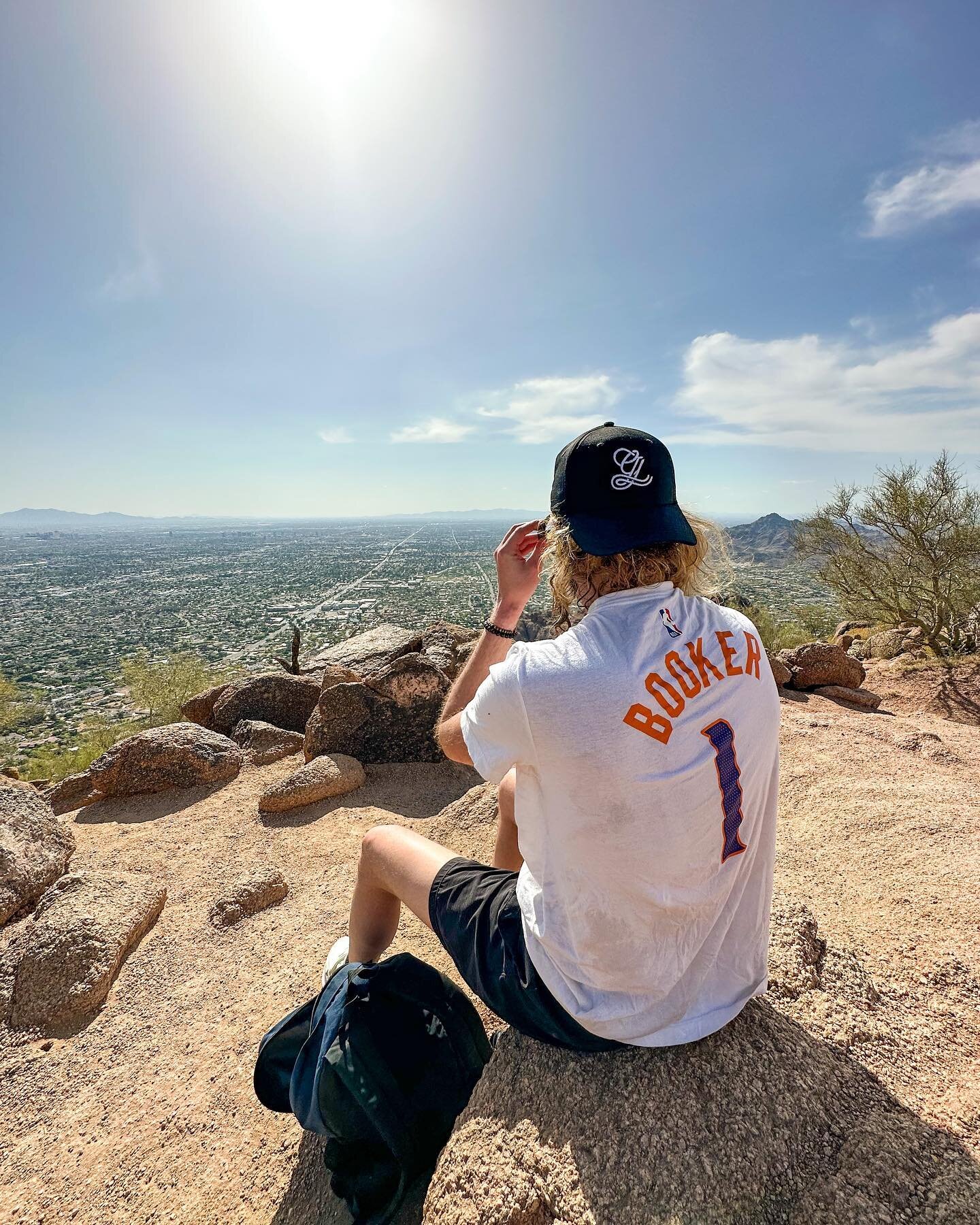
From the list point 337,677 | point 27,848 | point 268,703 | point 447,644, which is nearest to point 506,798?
point 27,848

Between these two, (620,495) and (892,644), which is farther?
(892,644)

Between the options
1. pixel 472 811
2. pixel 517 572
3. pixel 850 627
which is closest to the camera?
pixel 517 572

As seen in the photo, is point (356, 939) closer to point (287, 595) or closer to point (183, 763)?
point (183, 763)

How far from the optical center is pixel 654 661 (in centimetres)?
132

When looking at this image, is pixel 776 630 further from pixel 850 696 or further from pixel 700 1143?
pixel 700 1143

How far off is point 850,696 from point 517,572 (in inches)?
338

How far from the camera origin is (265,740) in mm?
6430

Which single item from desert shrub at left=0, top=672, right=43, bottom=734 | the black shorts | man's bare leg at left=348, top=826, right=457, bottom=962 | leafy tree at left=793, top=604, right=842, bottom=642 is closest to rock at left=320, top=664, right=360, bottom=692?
man's bare leg at left=348, top=826, right=457, bottom=962

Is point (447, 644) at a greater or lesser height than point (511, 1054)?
greater

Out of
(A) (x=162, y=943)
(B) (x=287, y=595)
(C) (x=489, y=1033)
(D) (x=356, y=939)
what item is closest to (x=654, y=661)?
(D) (x=356, y=939)

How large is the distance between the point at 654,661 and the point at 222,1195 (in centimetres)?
247

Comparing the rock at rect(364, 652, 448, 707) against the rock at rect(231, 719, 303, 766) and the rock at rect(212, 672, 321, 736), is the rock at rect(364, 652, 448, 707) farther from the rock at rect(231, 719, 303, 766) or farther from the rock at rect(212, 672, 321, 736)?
the rock at rect(212, 672, 321, 736)

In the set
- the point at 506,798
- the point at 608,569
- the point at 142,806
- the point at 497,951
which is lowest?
the point at 142,806

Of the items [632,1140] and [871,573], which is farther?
[871,573]
